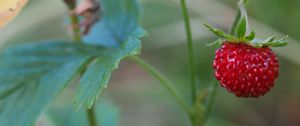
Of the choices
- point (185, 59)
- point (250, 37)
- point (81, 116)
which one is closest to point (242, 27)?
point (250, 37)

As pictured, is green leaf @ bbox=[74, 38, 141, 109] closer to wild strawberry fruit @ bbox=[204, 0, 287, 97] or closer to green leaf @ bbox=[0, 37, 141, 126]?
green leaf @ bbox=[0, 37, 141, 126]

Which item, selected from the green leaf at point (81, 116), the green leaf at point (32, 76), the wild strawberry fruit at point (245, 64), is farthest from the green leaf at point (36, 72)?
the green leaf at point (81, 116)

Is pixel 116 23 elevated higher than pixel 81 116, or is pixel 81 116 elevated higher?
pixel 116 23

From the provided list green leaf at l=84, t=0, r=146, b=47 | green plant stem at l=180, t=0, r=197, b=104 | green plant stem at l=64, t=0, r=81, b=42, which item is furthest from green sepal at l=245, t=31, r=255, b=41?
green plant stem at l=64, t=0, r=81, b=42

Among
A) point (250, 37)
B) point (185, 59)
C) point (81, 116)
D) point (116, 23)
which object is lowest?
point (185, 59)

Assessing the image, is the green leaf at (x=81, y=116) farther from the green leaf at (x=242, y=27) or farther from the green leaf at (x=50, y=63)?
the green leaf at (x=242, y=27)

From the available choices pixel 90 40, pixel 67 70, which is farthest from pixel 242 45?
pixel 90 40

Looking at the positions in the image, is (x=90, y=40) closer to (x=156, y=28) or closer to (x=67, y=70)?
(x=67, y=70)

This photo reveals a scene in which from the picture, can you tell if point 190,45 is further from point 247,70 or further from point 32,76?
point 32,76
